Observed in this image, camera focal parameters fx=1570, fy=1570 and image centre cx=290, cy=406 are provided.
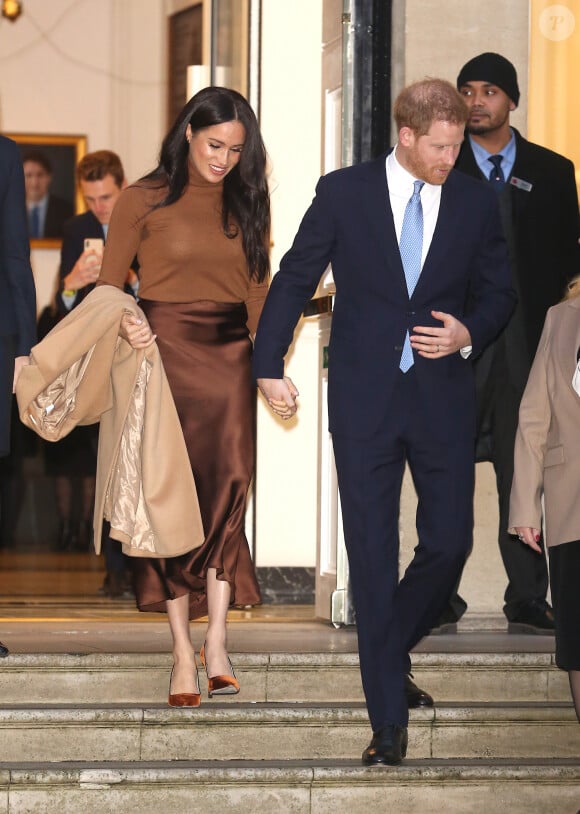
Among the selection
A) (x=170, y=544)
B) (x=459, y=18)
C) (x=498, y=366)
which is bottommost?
(x=170, y=544)

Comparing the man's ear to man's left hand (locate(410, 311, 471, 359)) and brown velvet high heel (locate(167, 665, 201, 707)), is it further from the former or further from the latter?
brown velvet high heel (locate(167, 665, 201, 707))

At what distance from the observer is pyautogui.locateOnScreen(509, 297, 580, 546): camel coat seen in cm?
442

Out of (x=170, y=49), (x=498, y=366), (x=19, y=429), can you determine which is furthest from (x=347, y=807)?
(x=170, y=49)

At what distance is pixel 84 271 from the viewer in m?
7.24

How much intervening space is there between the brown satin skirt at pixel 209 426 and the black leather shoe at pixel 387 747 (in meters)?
0.67

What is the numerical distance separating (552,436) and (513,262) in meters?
1.51

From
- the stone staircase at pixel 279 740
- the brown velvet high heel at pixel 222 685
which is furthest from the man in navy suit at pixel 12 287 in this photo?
the brown velvet high heel at pixel 222 685

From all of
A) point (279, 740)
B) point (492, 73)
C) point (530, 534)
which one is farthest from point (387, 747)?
point (492, 73)

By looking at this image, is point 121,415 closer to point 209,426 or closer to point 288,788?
point 209,426

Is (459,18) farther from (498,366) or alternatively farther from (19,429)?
(19,429)

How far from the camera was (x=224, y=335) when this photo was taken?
4.86 metres

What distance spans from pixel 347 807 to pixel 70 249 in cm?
378

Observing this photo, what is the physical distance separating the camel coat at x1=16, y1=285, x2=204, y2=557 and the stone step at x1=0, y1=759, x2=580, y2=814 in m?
0.66

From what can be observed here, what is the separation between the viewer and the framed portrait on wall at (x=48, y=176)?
11.5 metres
